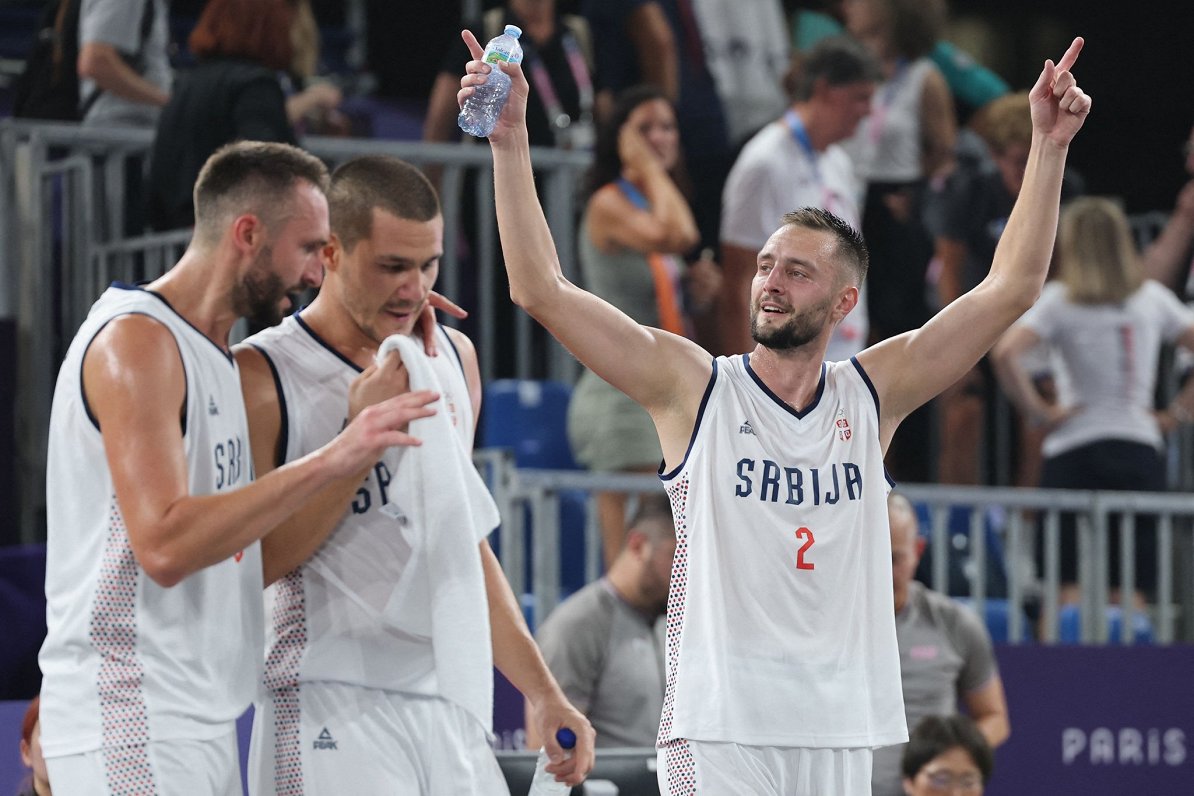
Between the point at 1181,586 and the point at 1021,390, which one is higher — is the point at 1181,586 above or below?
below

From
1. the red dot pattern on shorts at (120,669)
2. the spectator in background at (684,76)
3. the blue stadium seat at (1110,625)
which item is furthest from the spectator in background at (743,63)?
the red dot pattern on shorts at (120,669)

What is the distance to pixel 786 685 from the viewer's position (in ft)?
14.2

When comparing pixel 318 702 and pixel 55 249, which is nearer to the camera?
pixel 318 702

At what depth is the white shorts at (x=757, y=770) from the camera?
4.28 meters

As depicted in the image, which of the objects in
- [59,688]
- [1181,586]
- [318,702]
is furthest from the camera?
[1181,586]

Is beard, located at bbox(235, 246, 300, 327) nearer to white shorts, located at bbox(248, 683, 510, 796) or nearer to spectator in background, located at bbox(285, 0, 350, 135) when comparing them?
white shorts, located at bbox(248, 683, 510, 796)

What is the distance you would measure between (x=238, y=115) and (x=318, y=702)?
3.16 metres

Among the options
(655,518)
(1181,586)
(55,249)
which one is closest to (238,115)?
(55,249)

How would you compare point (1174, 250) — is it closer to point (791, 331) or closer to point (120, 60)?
point (120, 60)

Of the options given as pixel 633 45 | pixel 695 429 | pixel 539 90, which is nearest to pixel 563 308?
pixel 695 429

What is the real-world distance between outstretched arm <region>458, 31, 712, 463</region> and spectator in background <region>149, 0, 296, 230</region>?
9.18 feet

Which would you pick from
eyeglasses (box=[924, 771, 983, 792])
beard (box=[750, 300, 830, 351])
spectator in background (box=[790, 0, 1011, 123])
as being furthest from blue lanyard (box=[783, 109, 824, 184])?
beard (box=[750, 300, 830, 351])

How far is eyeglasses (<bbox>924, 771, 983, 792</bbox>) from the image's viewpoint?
6.47 m

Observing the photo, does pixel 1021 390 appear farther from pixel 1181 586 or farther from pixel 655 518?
pixel 655 518
